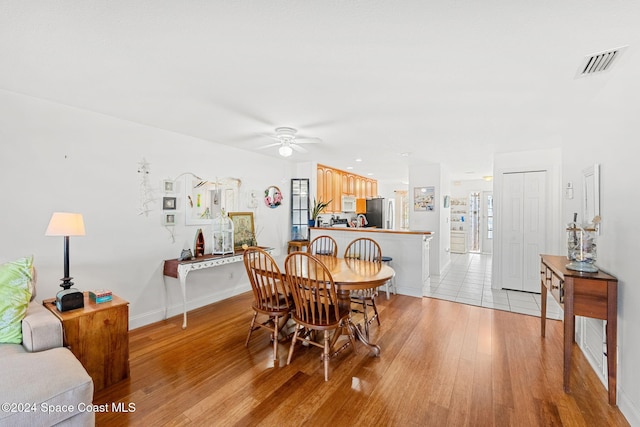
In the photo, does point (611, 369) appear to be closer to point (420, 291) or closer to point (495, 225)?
point (420, 291)

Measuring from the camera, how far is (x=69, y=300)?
2084 millimetres

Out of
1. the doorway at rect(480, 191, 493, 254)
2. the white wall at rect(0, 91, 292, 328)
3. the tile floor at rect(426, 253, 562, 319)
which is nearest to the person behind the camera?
the white wall at rect(0, 91, 292, 328)

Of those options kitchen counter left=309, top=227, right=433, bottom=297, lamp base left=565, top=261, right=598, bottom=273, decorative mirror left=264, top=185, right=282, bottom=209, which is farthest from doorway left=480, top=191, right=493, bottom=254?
lamp base left=565, top=261, right=598, bottom=273

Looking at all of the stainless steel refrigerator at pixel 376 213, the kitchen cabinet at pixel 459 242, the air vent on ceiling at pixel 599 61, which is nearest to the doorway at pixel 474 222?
the kitchen cabinet at pixel 459 242

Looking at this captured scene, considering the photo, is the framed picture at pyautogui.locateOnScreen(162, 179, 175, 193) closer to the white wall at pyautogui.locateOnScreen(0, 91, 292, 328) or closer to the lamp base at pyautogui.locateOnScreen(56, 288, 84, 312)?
the white wall at pyautogui.locateOnScreen(0, 91, 292, 328)

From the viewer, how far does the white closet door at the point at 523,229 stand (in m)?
4.37

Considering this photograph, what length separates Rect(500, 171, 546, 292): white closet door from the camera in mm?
4371

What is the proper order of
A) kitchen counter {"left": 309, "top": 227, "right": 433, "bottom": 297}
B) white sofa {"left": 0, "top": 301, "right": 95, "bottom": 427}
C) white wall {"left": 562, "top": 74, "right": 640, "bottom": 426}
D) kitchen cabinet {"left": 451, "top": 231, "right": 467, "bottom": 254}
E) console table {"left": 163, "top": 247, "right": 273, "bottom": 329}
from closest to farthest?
white sofa {"left": 0, "top": 301, "right": 95, "bottom": 427} < white wall {"left": 562, "top": 74, "right": 640, "bottom": 426} < console table {"left": 163, "top": 247, "right": 273, "bottom": 329} < kitchen counter {"left": 309, "top": 227, "right": 433, "bottom": 297} < kitchen cabinet {"left": 451, "top": 231, "right": 467, "bottom": 254}

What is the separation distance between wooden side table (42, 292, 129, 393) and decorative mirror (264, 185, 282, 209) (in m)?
2.81

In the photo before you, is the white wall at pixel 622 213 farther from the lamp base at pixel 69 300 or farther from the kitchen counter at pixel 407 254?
the lamp base at pixel 69 300

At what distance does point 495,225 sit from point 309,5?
4.63m

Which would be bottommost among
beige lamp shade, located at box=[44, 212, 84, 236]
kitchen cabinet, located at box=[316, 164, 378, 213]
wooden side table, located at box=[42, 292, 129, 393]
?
wooden side table, located at box=[42, 292, 129, 393]

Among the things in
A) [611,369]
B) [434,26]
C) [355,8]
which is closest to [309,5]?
[355,8]

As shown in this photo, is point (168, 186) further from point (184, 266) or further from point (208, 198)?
point (184, 266)
